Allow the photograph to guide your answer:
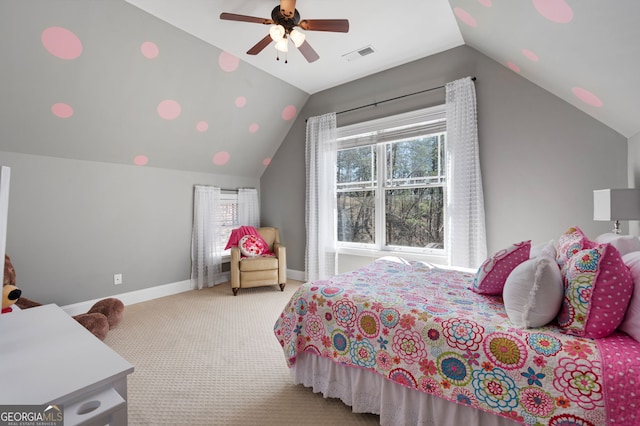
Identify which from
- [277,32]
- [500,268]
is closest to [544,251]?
[500,268]

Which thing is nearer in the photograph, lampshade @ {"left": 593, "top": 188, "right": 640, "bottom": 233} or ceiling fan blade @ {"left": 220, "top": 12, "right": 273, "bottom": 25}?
lampshade @ {"left": 593, "top": 188, "right": 640, "bottom": 233}

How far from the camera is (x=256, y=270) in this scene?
152 inches

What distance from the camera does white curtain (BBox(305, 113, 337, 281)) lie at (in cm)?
408

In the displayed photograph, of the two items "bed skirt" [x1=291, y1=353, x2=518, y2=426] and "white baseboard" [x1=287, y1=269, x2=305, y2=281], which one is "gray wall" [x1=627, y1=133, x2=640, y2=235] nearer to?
"bed skirt" [x1=291, y1=353, x2=518, y2=426]

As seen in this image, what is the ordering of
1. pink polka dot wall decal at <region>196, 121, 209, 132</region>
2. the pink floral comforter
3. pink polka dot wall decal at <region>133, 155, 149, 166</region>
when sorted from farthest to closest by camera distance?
pink polka dot wall decal at <region>196, 121, 209, 132</region> → pink polka dot wall decal at <region>133, 155, 149, 166</region> → the pink floral comforter

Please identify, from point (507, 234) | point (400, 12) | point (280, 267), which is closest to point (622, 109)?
point (507, 234)

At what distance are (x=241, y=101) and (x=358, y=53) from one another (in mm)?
1577

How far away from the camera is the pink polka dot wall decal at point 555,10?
1.51 m

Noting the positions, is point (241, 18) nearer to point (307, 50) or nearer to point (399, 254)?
point (307, 50)

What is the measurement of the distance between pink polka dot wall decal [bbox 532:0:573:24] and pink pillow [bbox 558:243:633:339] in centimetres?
126

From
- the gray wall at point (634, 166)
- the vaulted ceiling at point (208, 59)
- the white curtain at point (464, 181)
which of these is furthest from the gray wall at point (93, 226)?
the gray wall at point (634, 166)

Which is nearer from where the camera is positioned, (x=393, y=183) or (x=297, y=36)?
(x=297, y=36)

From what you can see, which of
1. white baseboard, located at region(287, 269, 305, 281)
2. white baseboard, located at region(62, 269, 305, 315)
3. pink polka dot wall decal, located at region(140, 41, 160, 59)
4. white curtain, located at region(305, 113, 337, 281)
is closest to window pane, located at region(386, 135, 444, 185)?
white curtain, located at region(305, 113, 337, 281)

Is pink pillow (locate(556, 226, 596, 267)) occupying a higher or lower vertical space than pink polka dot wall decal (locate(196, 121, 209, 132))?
lower
